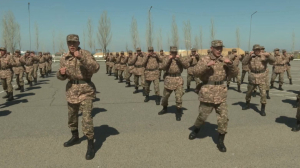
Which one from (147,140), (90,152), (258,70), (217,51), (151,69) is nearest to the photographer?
(90,152)

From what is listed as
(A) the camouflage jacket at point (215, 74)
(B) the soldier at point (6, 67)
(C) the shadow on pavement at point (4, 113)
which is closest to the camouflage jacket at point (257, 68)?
(A) the camouflage jacket at point (215, 74)

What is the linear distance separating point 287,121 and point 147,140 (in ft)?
12.7

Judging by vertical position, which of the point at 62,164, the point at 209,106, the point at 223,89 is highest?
the point at 223,89

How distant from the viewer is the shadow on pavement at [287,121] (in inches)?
225

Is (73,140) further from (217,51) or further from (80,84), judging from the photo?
(217,51)

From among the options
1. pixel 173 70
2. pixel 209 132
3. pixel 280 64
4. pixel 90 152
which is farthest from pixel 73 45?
pixel 280 64

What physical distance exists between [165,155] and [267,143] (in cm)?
206

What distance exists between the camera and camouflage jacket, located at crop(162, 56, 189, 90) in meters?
6.21

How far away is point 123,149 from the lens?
13.8 feet

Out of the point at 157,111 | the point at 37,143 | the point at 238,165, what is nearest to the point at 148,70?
the point at 157,111

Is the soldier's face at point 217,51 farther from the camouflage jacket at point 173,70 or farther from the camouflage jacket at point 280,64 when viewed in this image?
the camouflage jacket at point 280,64

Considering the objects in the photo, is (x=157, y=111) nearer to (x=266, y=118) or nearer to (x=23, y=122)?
(x=266, y=118)

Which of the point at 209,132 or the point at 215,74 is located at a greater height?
the point at 215,74

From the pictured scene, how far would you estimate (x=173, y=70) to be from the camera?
6340 mm
